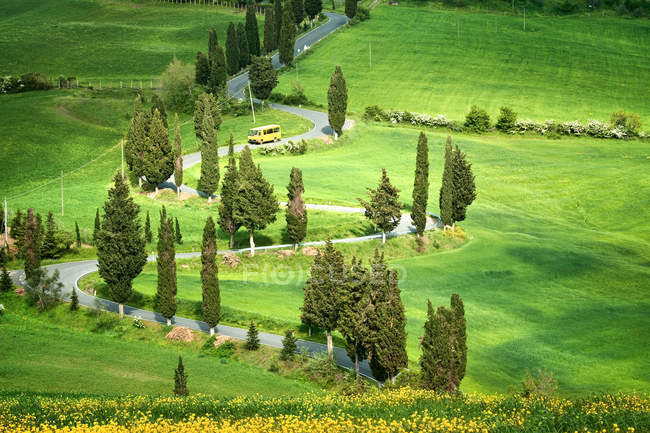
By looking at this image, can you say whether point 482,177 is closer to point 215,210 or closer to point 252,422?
point 215,210

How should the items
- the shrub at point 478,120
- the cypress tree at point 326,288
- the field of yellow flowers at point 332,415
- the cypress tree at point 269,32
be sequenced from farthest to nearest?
1. the cypress tree at point 269,32
2. the shrub at point 478,120
3. the cypress tree at point 326,288
4. the field of yellow flowers at point 332,415

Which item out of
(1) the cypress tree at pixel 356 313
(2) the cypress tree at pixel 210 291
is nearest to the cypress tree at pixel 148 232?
(2) the cypress tree at pixel 210 291

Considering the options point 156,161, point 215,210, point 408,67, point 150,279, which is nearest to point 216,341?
point 150,279

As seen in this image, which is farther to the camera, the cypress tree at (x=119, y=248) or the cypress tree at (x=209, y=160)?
the cypress tree at (x=209, y=160)

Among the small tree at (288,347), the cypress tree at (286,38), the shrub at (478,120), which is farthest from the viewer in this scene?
the cypress tree at (286,38)

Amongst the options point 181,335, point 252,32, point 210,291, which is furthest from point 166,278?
point 252,32

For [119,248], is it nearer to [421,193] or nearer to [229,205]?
[229,205]

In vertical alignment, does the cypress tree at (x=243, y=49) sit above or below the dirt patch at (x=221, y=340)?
above

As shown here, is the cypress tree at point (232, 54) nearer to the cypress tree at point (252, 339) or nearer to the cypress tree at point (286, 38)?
the cypress tree at point (286, 38)
